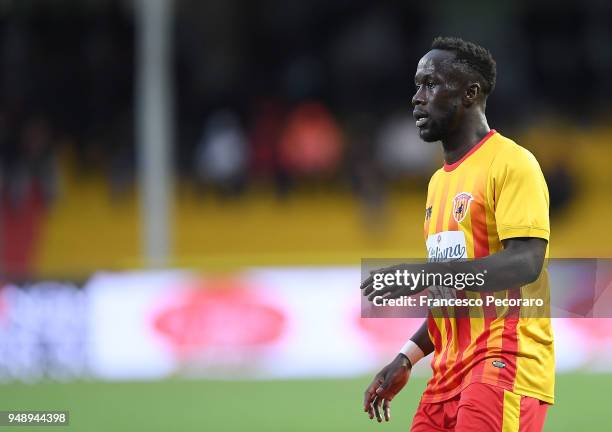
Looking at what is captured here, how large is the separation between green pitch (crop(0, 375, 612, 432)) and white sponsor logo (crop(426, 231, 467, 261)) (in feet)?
15.2

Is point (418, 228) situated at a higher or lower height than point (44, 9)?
lower

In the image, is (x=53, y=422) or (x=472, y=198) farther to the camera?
Result: (x=53, y=422)

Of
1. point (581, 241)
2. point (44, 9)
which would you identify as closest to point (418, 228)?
point (581, 241)

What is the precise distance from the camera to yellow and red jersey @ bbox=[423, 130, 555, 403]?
4.16m

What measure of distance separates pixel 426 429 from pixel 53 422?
5.37 m

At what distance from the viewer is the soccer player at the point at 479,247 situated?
4094mm

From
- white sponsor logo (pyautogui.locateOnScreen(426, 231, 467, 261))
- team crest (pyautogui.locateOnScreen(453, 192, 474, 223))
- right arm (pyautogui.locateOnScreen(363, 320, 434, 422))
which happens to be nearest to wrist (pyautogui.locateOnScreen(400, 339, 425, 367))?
A: right arm (pyautogui.locateOnScreen(363, 320, 434, 422))

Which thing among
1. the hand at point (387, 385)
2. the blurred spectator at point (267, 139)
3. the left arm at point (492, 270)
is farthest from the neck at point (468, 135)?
the blurred spectator at point (267, 139)

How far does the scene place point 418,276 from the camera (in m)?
3.97

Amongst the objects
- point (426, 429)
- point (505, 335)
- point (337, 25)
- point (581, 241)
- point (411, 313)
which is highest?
point (337, 25)

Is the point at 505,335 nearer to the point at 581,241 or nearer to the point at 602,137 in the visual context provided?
the point at 581,241

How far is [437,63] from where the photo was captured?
4.45m

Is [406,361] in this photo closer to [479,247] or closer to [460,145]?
[479,247]

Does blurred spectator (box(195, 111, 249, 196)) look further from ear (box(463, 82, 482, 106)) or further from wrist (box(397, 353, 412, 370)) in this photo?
ear (box(463, 82, 482, 106))
